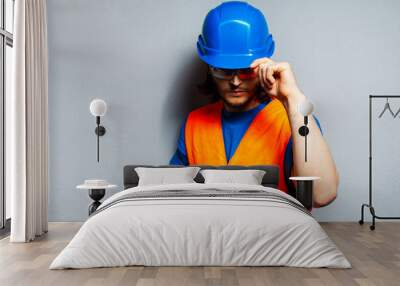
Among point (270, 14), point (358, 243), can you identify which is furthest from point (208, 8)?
point (358, 243)

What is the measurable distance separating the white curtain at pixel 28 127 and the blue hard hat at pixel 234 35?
6.02ft

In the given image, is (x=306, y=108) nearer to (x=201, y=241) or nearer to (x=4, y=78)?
(x=201, y=241)

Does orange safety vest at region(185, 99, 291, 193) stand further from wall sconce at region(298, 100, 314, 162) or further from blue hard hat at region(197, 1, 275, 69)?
blue hard hat at region(197, 1, 275, 69)

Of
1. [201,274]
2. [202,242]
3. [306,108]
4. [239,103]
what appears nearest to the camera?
[201,274]

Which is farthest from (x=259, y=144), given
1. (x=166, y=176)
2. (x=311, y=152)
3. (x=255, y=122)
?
(x=166, y=176)

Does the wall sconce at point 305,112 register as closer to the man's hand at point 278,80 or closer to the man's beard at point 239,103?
the man's hand at point 278,80

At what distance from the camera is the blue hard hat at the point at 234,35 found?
6.05 meters

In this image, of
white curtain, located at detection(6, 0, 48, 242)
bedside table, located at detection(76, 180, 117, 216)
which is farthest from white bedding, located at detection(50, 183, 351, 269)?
bedside table, located at detection(76, 180, 117, 216)

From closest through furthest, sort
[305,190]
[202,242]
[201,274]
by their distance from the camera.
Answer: [201,274]
[202,242]
[305,190]

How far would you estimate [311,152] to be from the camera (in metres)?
6.32

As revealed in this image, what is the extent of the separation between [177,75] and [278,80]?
1193mm

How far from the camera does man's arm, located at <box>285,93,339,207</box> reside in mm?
6293

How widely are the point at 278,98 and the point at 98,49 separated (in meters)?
2.22

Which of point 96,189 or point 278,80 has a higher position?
point 278,80
